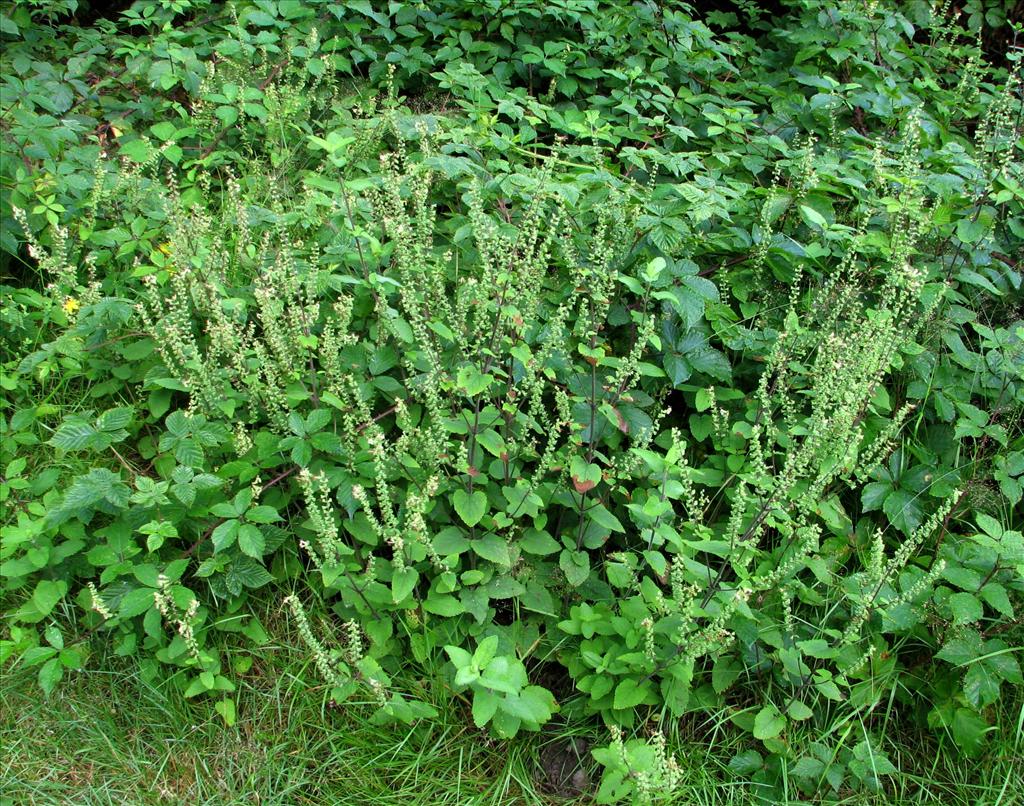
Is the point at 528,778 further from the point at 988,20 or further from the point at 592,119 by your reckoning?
the point at 988,20

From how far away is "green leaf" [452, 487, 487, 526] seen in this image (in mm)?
2598

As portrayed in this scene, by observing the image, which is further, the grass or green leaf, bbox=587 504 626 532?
green leaf, bbox=587 504 626 532

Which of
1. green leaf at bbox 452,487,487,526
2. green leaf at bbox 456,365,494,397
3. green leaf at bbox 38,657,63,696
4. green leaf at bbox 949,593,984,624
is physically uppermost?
green leaf at bbox 456,365,494,397

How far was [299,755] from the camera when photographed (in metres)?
2.54

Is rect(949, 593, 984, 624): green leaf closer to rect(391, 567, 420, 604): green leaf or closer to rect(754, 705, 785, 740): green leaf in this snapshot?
rect(754, 705, 785, 740): green leaf

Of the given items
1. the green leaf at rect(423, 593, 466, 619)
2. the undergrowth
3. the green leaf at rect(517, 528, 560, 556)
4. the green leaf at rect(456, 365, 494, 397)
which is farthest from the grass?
the green leaf at rect(456, 365, 494, 397)

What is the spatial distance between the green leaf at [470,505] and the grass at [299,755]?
58 centimetres

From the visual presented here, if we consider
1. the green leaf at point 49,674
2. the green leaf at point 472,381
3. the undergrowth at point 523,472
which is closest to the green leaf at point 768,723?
the undergrowth at point 523,472

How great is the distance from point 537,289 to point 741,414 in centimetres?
103

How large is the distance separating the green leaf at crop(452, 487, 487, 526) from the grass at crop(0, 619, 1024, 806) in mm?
579

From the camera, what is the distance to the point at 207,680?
250cm

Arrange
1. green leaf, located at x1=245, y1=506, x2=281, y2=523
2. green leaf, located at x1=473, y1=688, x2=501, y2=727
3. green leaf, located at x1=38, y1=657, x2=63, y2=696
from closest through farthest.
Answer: green leaf, located at x1=473, y1=688, x2=501, y2=727 < green leaf, located at x1=38, y1=657, x2=63, y2=696 < green leaf, located at x1=245, y1=506, x2=281, y2=523

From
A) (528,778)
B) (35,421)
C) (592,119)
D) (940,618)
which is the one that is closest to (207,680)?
(528,778)

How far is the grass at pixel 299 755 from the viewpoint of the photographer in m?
2.47
